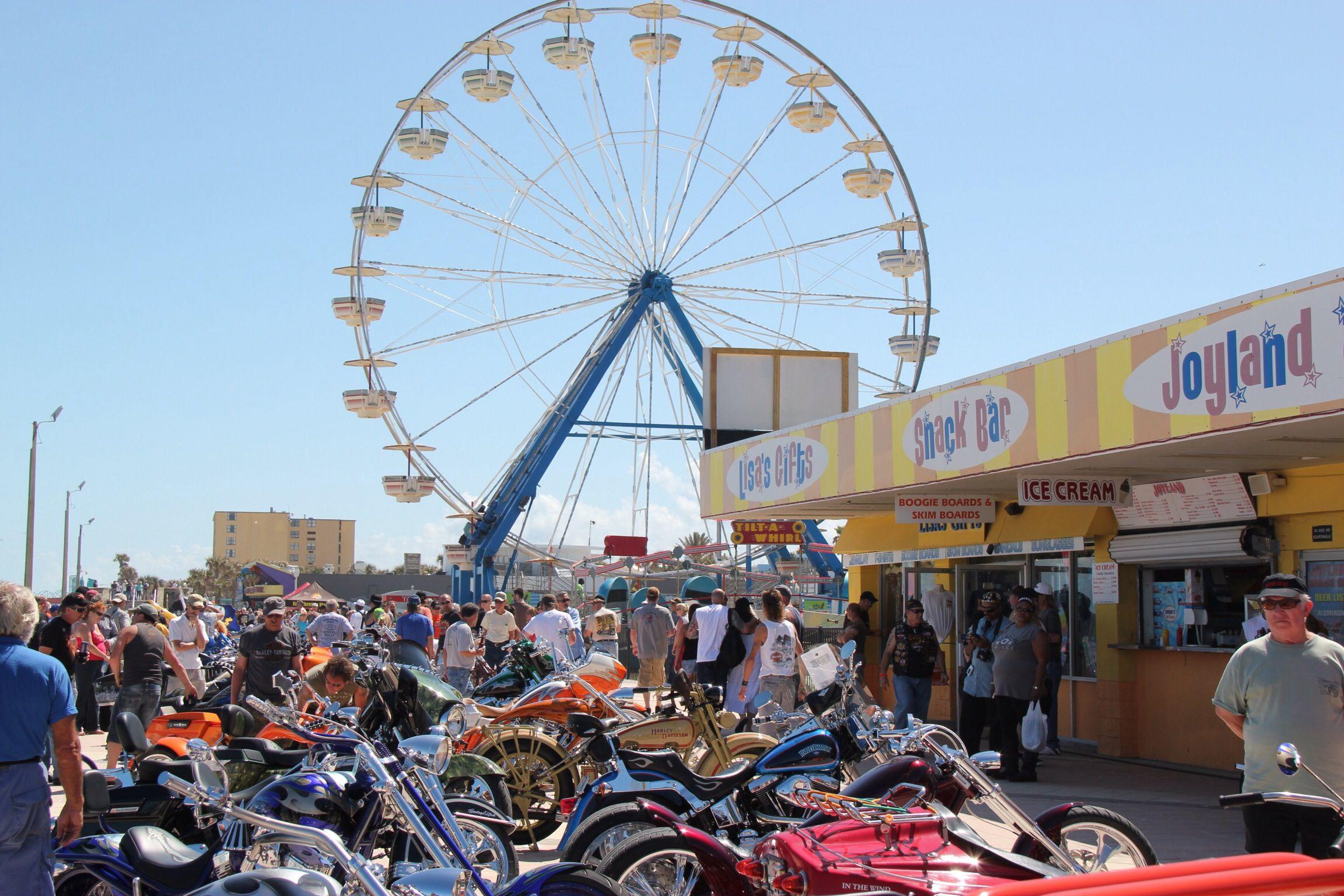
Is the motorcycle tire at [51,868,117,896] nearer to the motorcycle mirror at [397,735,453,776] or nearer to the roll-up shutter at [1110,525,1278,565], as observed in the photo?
the motorcycle mirror at [397,735,453,776]

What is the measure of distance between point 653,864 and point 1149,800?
5.46 m

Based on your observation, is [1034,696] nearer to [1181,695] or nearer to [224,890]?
[1181,695]

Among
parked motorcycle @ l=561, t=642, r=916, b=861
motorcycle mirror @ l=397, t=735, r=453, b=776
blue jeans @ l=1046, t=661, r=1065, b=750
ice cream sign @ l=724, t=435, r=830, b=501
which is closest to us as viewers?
motorcycle mirror @ l=397, t=735, r=453, b=776

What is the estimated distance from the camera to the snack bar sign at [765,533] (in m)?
19.1

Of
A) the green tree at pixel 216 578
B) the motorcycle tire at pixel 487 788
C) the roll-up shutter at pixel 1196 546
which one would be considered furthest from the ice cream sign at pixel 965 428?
the green tree at pixel 216 578

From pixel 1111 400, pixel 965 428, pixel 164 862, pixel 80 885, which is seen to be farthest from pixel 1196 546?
pixel 80 885

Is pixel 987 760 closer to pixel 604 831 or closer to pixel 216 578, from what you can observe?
pixel 604 831

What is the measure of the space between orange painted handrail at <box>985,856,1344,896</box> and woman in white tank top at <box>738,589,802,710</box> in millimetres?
7416

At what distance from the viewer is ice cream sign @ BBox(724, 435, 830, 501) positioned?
42.9ft

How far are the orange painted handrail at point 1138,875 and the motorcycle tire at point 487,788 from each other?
4.48m

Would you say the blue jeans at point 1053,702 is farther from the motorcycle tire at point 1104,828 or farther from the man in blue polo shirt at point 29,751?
the man in blue polo shirt at point 29,751

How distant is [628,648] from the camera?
23312 millimetres

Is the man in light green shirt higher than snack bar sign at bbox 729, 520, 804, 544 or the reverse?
the reverse

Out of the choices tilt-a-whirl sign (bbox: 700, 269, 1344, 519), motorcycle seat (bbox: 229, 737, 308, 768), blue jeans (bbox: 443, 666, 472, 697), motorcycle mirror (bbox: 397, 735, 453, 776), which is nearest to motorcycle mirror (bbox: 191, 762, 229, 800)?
motorcycle mirror (bbox: 397, 735, 453, 776)
